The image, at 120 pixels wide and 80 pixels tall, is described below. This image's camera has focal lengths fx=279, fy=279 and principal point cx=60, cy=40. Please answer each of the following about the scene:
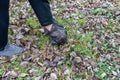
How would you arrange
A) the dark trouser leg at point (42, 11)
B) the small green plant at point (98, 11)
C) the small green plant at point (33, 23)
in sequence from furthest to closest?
the small green plant at point (98, 11) → the small green plant at point (33, 23) → the dark trouser leg at point (42, 11)

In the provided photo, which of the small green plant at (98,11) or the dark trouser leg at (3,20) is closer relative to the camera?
the dark trouser leg at (3,20)

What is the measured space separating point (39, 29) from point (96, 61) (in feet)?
3.90

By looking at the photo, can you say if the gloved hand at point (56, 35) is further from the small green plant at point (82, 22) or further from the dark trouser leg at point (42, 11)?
the small green plant at point (82, 22)

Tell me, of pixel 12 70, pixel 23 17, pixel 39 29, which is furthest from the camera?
pixel 23 17

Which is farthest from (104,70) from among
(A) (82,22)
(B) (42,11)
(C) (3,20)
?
(C) (3,20)

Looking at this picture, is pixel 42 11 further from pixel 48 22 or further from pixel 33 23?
pixel 33 23

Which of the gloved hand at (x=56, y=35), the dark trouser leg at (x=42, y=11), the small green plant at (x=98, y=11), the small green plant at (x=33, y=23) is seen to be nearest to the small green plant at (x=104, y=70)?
the gloved hand at (x=56, y=35)

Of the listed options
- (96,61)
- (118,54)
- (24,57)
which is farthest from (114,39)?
(24,57)

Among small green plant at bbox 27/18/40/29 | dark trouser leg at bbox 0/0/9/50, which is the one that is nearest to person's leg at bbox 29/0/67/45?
dark trouser leg at bbox 0/0/9/50

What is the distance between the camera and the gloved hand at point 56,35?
4.24m

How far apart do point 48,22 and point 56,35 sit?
0.86 ft

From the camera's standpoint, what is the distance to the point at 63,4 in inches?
238

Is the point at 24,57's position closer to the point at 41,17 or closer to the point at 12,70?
the point at 12,70

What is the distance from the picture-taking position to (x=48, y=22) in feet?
13.5
